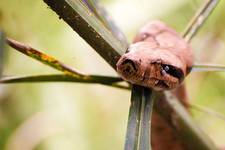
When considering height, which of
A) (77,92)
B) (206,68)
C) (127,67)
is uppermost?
(127,67)

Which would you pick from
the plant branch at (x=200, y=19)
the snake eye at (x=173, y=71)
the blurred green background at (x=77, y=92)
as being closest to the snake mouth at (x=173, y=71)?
the snake eye at (x=173, y=71)

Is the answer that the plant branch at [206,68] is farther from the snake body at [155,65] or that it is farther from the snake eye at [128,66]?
the snake eye at [128,66]

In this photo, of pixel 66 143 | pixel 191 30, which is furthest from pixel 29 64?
pixel 191 30

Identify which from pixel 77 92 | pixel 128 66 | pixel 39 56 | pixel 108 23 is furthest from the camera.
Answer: pixel 77 92

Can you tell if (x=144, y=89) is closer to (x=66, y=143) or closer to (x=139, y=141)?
(x=139, y=141)

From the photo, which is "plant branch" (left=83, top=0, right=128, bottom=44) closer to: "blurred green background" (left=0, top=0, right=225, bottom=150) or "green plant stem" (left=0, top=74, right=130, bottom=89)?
"green plant stem" (left=0, top=74, right=130, bottom=89)

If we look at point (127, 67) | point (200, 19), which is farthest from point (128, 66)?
point (200, 19)

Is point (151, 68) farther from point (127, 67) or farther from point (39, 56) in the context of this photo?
point (39, 56)

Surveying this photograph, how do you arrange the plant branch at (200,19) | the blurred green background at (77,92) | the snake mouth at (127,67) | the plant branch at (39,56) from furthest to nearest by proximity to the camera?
the blurred green background at (77,92), the plant branch at (200,19), the plant branch at (39,56), the snake mouth at (127,67)
